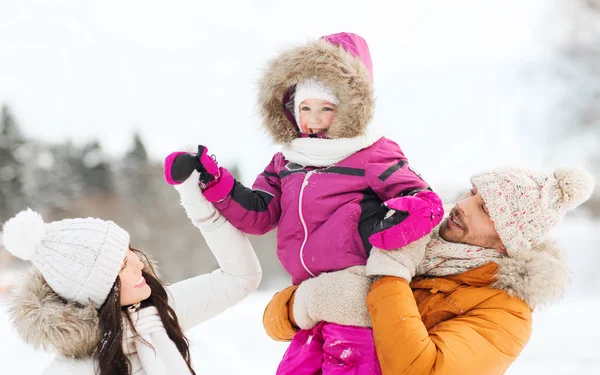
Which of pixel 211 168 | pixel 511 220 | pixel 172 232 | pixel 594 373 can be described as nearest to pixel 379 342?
pixel 511 220

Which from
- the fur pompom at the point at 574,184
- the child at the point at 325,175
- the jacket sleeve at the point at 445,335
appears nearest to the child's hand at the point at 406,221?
the child at the point at 325,175

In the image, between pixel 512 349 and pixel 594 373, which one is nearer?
pixel 512 349

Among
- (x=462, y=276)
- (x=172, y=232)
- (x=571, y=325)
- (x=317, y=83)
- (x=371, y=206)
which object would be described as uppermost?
(x=317, y=83)

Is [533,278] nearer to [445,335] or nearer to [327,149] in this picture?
[445,335]

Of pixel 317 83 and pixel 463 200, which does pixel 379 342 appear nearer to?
pixel 463 200

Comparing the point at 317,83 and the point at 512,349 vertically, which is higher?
the point at 317,83

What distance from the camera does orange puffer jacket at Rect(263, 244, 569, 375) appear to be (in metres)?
1.31

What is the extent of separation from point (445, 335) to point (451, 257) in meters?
0.23

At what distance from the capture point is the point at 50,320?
1.43 metres

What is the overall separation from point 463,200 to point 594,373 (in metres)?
2.05

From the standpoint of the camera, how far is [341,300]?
1.42 m

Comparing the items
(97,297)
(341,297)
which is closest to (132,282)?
(97,297)

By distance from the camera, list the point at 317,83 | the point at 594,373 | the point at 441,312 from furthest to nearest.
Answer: the point at 594,373 < the point at 317,83 < the point at 441,312

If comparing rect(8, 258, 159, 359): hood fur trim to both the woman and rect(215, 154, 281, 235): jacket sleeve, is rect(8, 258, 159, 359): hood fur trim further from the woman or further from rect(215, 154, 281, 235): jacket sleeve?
rect(215, 154, 281, 235): jacket sleeve
